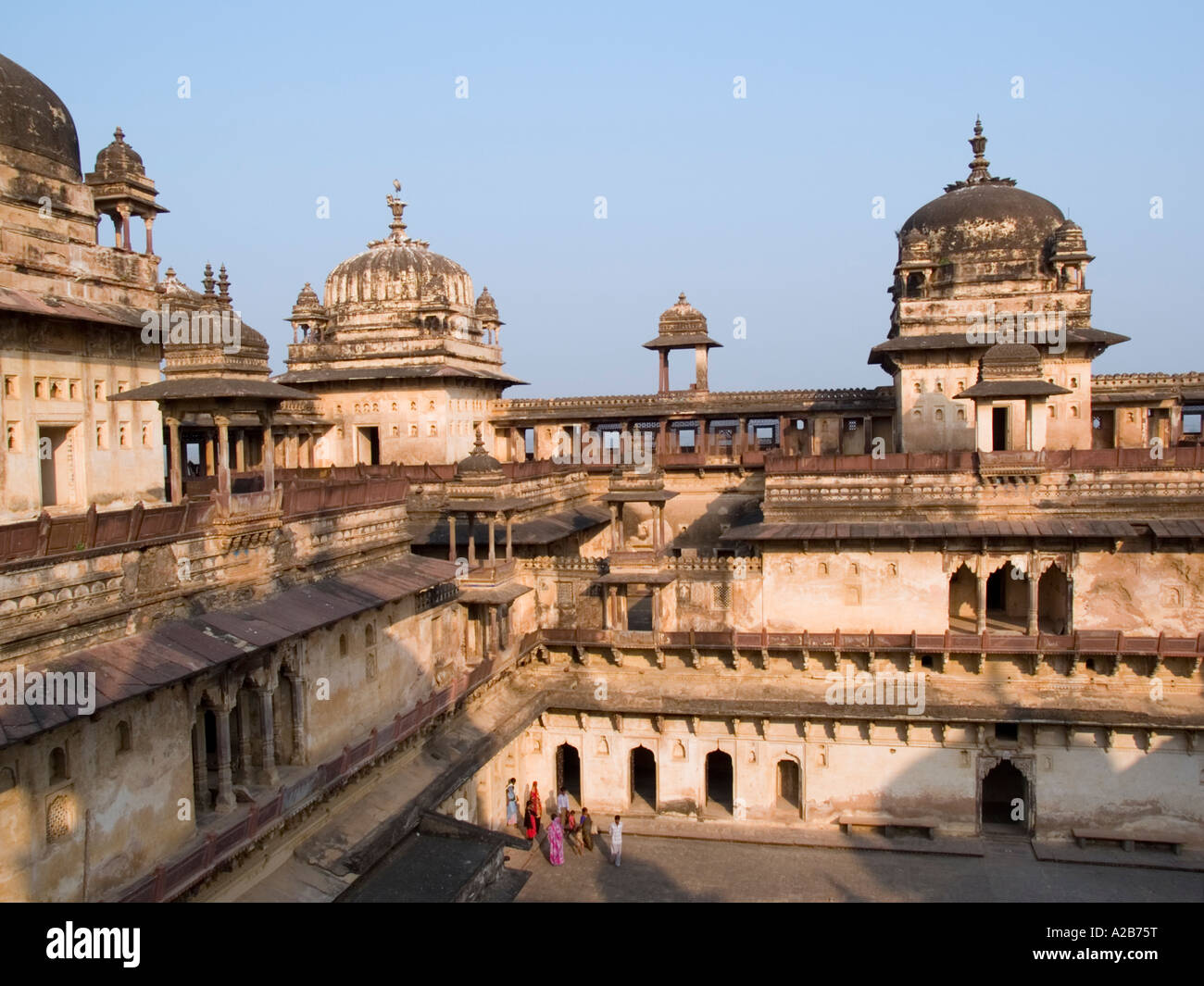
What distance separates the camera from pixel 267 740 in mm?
17203

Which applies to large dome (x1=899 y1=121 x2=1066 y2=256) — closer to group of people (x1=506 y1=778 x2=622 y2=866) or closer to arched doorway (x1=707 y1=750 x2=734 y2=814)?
arched doorway (x1=707 y1=750 x2=734 y2=814)

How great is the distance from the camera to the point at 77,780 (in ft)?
43.4

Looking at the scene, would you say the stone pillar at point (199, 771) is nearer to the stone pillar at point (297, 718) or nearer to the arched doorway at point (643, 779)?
the stone pillar at point (297, 718)

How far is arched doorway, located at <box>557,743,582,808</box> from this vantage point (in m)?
29.0

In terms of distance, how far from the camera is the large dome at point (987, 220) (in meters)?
36.1

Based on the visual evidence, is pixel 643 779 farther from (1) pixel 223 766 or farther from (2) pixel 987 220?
(2) pixel 987 220

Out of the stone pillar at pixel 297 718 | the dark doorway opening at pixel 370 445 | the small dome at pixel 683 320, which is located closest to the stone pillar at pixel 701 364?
the small dome at pixel 683 320

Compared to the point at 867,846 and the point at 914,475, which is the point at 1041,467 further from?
the point at 867,846

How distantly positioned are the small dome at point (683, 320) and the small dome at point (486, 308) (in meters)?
8.07

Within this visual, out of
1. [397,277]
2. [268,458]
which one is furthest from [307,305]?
[268,458]

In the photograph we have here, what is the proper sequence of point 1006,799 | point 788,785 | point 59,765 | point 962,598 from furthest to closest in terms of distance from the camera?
point 962,598 → point 788,785 → point 1006,799 → point 59,765

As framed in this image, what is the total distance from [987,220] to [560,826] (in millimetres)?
26702

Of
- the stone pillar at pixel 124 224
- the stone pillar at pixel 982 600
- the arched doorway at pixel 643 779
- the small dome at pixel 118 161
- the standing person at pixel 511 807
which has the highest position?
the small dome at pixel 118 161

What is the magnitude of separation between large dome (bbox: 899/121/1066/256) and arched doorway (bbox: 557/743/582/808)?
891 inches
